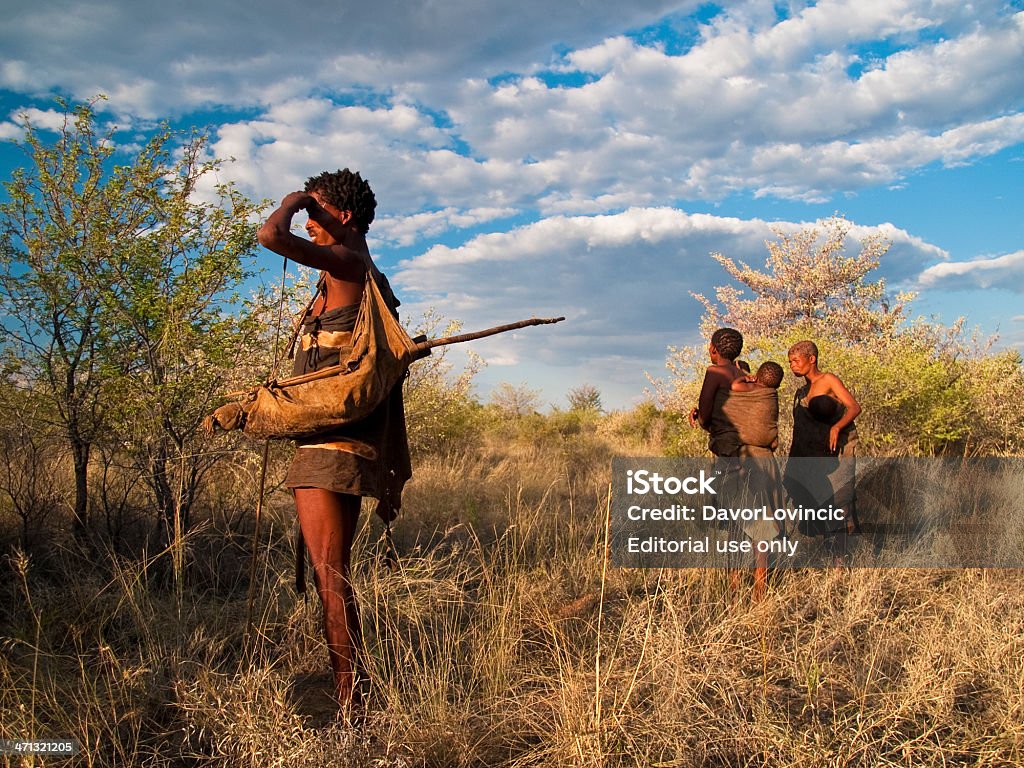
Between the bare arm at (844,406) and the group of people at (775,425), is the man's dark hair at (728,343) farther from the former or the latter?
the bare arm at (844,406)

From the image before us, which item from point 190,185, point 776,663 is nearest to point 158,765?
point 776,663

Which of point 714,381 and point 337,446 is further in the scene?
point 714,381

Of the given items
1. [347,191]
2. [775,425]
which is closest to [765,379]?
[775,425]

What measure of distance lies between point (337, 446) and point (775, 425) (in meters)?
3.50

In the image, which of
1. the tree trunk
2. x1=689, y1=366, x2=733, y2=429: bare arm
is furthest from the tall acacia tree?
x1=689, y1=366, x2=733, y2=429: bare arm

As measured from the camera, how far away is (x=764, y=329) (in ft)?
45.4

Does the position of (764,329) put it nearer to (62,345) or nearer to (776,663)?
(776,663)

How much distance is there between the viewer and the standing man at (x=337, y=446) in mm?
2840

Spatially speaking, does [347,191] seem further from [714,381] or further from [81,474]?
[714,381]

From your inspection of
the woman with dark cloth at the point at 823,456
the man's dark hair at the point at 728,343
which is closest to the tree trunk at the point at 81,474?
the man's dark hair at the point at 728,343

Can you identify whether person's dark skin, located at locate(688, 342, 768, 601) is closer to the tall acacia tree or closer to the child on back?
the child on back

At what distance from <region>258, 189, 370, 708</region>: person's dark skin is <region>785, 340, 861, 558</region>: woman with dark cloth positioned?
14.1 feet

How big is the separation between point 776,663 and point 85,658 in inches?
124

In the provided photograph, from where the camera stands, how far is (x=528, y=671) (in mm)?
3402
